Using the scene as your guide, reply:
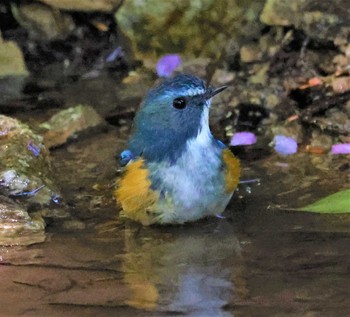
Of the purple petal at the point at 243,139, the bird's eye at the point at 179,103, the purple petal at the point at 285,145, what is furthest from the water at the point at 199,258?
the bird's eye at the point at 179,103

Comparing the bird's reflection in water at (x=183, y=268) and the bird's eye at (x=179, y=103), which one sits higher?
the bird's eye at (x=179, y=103)

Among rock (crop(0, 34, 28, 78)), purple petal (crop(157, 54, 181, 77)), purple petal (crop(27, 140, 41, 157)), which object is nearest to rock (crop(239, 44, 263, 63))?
purple petal (crop(157, 54, 181, 77))

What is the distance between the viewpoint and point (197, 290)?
10.8 ft

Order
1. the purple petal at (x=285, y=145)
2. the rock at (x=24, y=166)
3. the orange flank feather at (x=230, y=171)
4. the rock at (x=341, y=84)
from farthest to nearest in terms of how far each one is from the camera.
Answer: the rock at (x=341, y=84), the purple petal at (x=285, y=145), the rock at (x=24, y=166), the orange flank feather at (x=230, y=171)

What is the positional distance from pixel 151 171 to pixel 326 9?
7.32ft

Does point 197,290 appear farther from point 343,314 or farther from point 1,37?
point 1,37

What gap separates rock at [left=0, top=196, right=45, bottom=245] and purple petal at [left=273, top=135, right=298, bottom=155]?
1662mm

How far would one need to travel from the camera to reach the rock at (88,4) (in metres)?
6.47

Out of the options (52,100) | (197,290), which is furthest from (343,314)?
(52,100)

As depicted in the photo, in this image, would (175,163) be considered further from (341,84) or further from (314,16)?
(314,16)

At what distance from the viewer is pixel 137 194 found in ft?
13.6

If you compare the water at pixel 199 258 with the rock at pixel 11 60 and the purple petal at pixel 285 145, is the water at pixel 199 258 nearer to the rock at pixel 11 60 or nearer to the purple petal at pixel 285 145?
the purple petal at pixel 285 145

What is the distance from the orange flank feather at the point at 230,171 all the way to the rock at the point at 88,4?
256cm

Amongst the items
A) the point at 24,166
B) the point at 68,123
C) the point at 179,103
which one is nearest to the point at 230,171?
the point at 179,103
